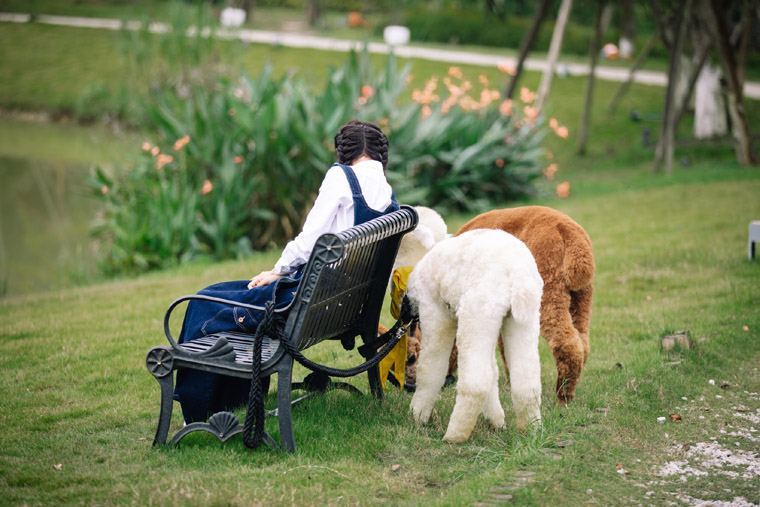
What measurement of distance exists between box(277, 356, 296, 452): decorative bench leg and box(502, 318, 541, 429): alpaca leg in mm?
1091

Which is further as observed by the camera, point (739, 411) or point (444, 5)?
point (444, 5)

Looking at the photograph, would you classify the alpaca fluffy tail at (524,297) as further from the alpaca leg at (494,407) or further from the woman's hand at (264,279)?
the woman's hand at (264,279)

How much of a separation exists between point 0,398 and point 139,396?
0.85m

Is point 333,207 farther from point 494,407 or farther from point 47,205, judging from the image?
point 47,205

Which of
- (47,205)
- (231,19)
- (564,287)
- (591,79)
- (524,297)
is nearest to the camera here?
(524,297)

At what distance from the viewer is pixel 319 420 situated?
428 centimetres

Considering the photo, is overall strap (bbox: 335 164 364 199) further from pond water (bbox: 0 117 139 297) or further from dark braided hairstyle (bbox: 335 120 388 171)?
pond water (bbox: 0 117 139 297)

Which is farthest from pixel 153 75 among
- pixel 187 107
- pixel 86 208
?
pixel 187 107

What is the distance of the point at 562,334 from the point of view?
170 inches

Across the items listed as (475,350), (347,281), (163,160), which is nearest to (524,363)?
(475,350)

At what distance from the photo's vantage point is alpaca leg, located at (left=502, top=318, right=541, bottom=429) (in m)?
3.84

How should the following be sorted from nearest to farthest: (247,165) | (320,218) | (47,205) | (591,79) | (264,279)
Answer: (320,218) < (264,279) < (247,165) < (47,205) < (591,79)

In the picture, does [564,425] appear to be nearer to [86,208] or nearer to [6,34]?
[86,208]

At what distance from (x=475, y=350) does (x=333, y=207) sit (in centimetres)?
102
